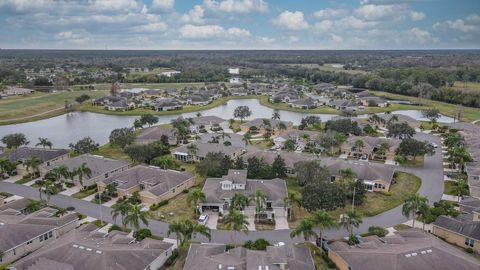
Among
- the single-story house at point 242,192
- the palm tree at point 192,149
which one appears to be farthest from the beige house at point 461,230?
the palm tree at point 192,149

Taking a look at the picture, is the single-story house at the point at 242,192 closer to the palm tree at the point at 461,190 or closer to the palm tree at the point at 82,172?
the palm tree at the point at 82,172

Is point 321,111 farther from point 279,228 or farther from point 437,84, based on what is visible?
point 279,228

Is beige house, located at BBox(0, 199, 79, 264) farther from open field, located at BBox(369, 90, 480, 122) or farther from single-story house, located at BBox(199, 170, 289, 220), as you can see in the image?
open field, located at BBox(369, 90, 480, 122)

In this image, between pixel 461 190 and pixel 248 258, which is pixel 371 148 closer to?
pixel 461 190

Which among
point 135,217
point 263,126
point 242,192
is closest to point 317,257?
point 242,192

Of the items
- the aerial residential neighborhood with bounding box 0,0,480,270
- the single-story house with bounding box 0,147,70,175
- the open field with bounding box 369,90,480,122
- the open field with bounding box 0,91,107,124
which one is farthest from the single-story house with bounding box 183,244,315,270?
the open field with bounding box 0,91,107,124
